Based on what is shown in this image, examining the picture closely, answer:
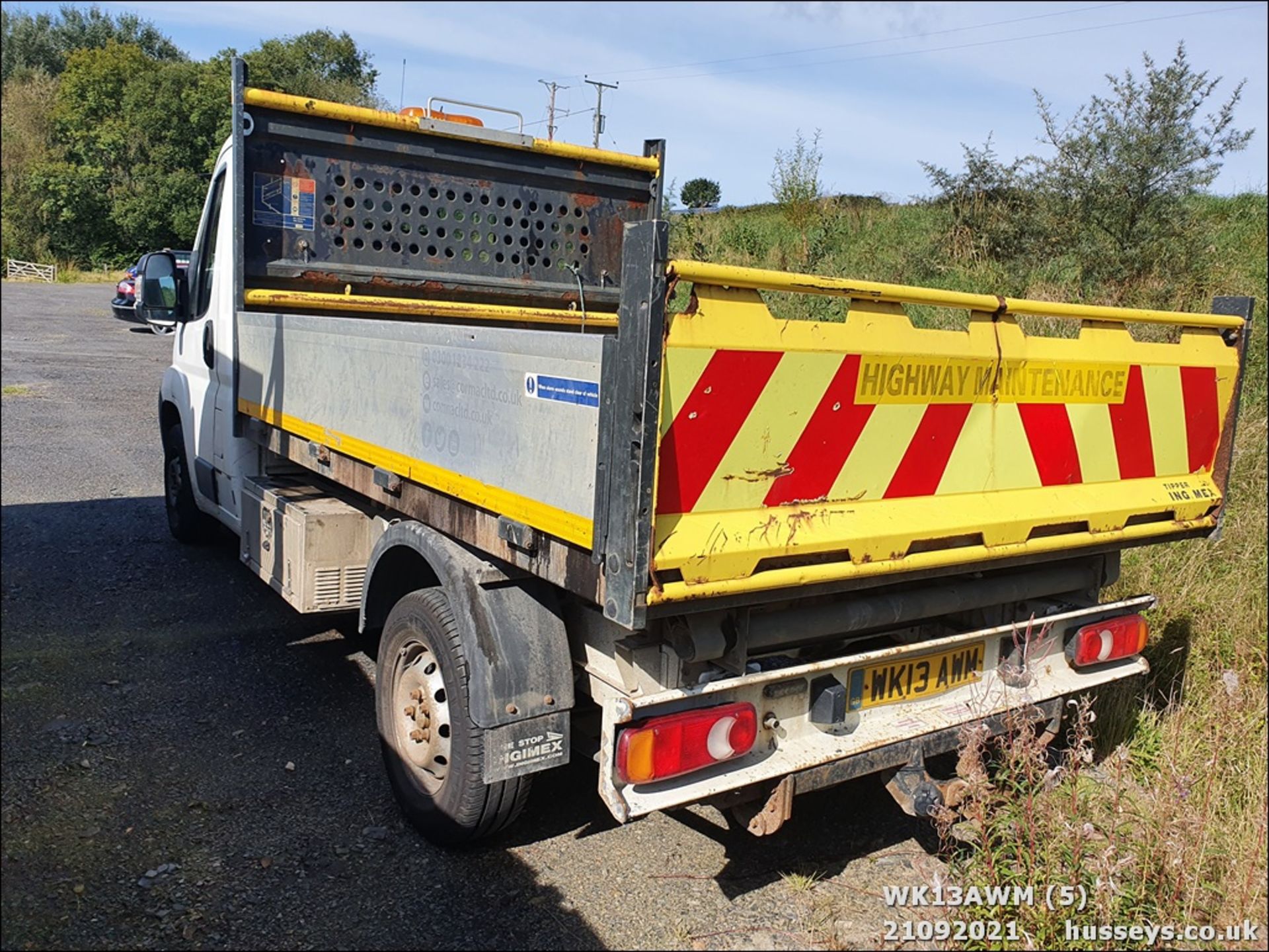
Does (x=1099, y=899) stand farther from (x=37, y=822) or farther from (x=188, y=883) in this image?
(x=37, y=822)

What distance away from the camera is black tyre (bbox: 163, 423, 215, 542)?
6.43 meters

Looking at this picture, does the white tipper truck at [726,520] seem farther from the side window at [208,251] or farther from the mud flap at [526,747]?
the side window at [208,251]

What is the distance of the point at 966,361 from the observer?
2975 mm

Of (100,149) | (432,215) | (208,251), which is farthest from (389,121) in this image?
(100,149)

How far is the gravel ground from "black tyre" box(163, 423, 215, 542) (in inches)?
44.9

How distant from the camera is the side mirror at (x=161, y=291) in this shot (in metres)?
5.58

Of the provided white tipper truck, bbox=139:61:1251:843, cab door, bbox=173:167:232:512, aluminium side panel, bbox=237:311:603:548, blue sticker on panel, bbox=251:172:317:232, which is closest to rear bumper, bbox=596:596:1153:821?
white tipper truck, bbox=139:61:1251:843

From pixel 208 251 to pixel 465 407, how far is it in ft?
10.7

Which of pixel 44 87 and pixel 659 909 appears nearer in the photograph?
pixel 659 909

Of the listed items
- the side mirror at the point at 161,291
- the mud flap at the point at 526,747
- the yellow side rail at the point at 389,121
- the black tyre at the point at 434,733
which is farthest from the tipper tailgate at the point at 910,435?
the side mirror at the point at 161,291

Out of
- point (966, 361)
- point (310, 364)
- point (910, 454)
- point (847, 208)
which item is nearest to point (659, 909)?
point (910, 454)

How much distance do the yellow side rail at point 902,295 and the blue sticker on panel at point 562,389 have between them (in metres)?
0.34

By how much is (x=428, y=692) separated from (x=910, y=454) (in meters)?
1.74

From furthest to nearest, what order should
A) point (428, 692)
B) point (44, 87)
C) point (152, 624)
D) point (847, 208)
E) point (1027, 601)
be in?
point (44, 87), point (847, 208), point (152, 624), point (1027, 601), point (428, 692)
